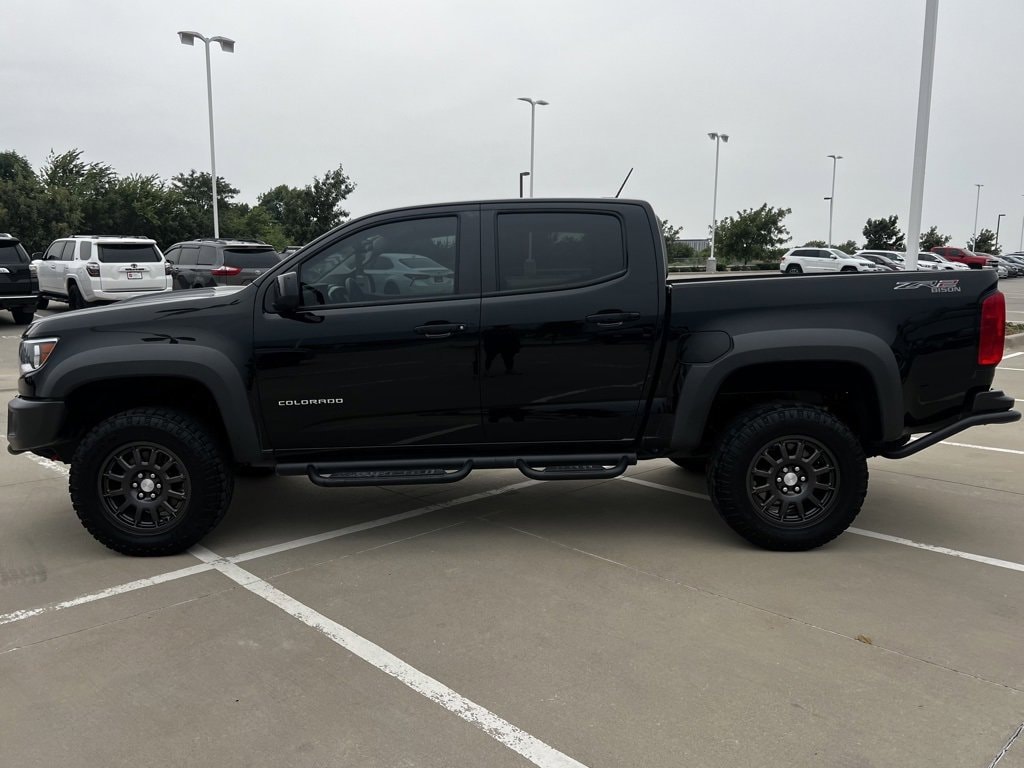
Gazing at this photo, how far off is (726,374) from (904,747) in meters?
2.11

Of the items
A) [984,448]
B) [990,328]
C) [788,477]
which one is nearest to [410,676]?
[788,477]

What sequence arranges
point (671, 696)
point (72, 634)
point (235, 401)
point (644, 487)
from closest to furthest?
point (671, 696), point (72, 634), point (235, 401), point (644, 487)

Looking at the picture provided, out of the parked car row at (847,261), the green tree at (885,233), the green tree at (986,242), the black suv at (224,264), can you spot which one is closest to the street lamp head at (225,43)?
the black suv at (224,264)

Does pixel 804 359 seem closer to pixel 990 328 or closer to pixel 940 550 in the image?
pixel 990 328

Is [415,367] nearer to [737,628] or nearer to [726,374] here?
[726,374]

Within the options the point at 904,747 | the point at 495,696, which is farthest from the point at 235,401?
the point at 904,747

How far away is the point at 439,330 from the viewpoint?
444 cm

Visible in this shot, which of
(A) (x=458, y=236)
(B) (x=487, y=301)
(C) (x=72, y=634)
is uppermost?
(A) (x=458, y=236)

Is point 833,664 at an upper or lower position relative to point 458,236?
lower

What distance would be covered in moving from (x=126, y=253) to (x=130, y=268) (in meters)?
0.44

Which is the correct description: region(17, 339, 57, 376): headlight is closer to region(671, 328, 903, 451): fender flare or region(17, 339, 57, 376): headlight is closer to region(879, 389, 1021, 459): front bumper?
region(671, 328, 903, 451): fender flare

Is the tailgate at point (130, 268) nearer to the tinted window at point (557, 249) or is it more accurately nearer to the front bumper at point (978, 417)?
the tinted window at point (557, 249)

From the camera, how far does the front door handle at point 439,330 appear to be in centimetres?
443

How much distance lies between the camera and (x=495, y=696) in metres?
3.08
